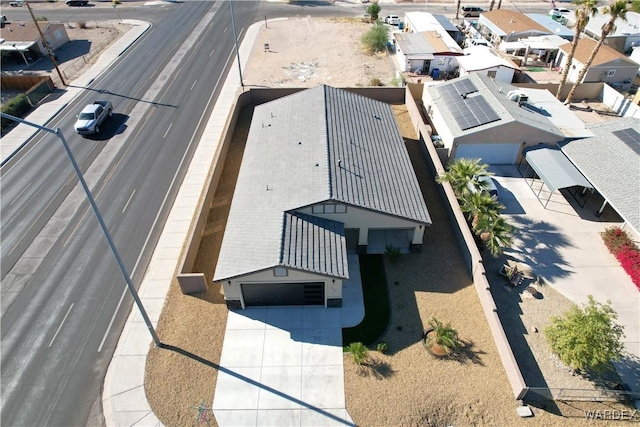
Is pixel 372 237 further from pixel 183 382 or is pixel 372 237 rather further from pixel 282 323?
pixel 183 382

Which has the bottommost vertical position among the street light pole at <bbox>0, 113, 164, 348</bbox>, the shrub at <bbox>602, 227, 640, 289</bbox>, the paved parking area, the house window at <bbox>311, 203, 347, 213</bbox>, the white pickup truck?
the paved parking area

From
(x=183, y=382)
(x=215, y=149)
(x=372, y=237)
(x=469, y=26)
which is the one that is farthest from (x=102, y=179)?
(x=469, y=26)

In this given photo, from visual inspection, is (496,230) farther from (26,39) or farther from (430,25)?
(26,39)

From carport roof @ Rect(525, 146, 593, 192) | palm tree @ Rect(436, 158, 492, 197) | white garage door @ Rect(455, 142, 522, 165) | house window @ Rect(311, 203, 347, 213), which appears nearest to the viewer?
house window @ Rect(311, 203, 347, 213)

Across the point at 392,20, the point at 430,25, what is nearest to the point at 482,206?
the point at 430,25

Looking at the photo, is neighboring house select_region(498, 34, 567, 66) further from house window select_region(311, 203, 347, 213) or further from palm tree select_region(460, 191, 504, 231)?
house window select_region(311, 203, 347, 213)

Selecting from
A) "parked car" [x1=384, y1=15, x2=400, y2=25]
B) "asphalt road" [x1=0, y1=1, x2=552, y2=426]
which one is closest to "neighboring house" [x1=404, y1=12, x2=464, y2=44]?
"parked car" [x1=384, y1=15, x2=400, y2=25]
